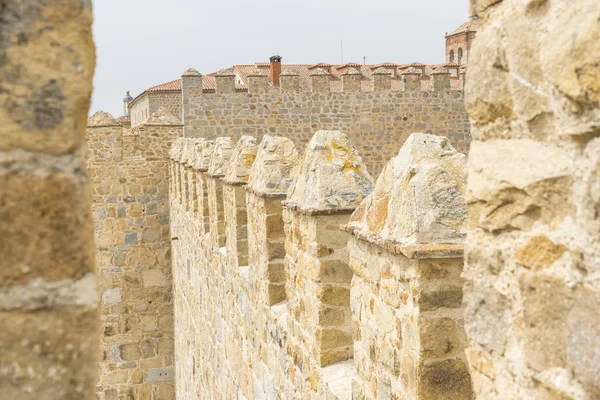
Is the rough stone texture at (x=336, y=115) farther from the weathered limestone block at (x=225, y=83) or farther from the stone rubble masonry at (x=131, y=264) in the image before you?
the stone rubble masonry at (x=131, y=264)

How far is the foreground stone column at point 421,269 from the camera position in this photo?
225cm

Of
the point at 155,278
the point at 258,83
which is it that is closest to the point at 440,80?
the point at 258,83

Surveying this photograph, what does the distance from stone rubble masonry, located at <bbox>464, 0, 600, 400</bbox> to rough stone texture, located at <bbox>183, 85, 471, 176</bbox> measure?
15.1m

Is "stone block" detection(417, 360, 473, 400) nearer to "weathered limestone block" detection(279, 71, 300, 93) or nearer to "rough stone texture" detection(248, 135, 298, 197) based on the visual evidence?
"rough stone texture" detection(248, 135, 298, 197)

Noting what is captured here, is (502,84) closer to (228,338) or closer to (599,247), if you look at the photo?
(599,247)

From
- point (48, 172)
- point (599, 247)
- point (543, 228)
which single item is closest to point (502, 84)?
point (543, 228)

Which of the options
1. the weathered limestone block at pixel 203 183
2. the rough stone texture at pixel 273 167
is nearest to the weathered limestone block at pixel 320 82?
the weathered limestone block at pixel 203 183

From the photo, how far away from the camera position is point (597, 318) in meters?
1.30

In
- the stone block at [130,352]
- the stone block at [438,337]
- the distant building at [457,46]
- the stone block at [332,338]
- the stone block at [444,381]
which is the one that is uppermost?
the distant building at [457,46]

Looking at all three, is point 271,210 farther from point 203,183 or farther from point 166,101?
point 166,101

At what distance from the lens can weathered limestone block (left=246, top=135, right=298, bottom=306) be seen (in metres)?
4.49

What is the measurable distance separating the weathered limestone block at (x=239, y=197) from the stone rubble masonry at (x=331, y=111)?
10.8 metres

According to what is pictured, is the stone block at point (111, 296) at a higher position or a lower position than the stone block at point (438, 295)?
lower

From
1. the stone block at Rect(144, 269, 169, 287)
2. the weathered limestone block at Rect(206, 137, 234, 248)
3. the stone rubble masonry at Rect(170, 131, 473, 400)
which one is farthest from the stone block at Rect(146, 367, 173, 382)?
the weathered limestone block at Rect(206, 137, 234, 248)
